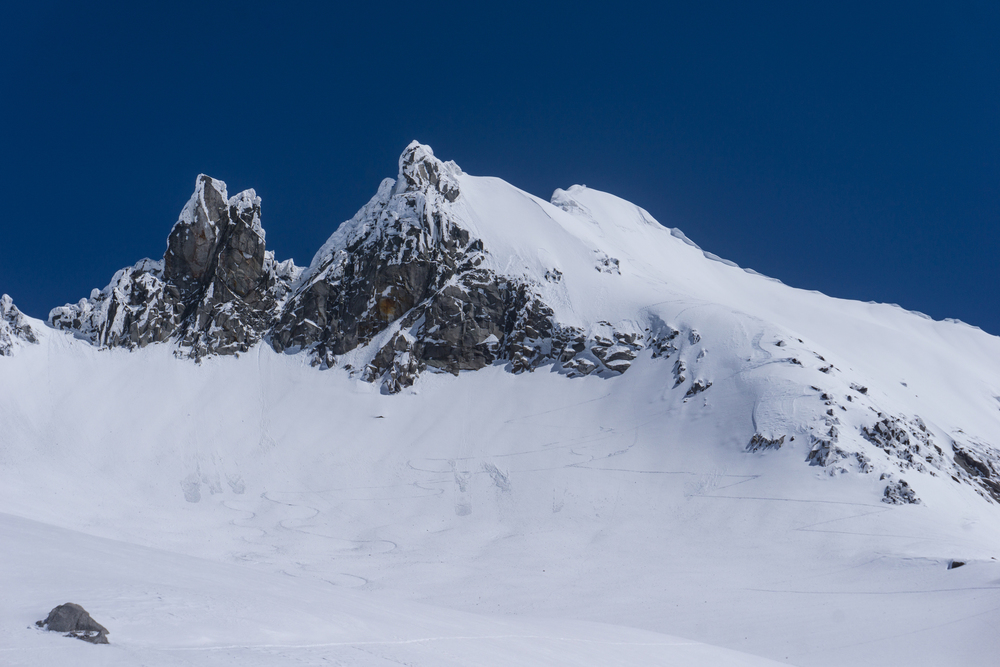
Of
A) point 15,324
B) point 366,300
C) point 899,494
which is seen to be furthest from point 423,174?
point 899,494

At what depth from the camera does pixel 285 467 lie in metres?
54.2

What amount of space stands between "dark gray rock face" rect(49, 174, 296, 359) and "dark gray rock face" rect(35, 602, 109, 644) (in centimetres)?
6513

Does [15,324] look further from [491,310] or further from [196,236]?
[491,310]

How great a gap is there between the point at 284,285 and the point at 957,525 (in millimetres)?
66179

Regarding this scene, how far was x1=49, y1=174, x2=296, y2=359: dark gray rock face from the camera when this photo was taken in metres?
70.2

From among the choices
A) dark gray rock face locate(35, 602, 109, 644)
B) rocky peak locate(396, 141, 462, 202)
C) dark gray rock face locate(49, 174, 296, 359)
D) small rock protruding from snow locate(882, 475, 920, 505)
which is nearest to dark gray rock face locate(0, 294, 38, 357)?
dark gray rock face locate(49, 174, 296, 359)

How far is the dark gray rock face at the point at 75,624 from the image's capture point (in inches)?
327

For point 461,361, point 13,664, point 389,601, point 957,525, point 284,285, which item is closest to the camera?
point 13,664

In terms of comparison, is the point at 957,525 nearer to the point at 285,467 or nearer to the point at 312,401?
the point at 285,467

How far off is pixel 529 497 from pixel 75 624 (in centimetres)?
4023

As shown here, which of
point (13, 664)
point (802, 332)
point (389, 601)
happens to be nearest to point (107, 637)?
point (13, 664)

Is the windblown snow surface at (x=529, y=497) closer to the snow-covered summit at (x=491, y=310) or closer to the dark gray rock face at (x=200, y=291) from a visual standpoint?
the snow-covered summit at (x=491, y=310)

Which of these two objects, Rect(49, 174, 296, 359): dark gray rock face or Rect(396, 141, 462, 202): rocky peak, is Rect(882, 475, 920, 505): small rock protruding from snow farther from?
Rect(49, 174, 296, 359): dark gray rock face

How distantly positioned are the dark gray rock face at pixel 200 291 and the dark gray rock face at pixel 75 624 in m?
65.1
